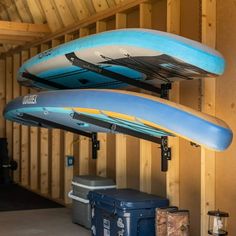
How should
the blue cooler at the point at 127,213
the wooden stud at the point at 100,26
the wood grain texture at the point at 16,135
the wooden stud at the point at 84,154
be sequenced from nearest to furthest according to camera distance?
the blue cooler at the point at 127,213 → the wooden stud at the point at 100,26 → the wooden stud at the point at 84,154 → the wood grain texture at the point at 16,135

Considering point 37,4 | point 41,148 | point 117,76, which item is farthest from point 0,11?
point 117,76

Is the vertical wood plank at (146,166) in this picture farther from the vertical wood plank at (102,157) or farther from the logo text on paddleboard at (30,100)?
the logo text on paddleboard at (30,100)

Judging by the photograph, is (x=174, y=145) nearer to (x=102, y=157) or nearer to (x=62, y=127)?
(x=62, y=127)

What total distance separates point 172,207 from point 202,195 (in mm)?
317

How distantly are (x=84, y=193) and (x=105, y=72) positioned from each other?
1526 mm

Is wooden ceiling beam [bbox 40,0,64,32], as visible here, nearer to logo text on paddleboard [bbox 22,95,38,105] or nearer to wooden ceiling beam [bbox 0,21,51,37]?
wooden ceiling beam [bbox 0,21,51,37]

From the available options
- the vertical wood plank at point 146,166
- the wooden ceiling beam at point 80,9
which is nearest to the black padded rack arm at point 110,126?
the vertical wood plank at point 146,166

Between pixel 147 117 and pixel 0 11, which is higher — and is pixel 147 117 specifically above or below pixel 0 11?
below

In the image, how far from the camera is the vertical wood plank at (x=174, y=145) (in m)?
4.11

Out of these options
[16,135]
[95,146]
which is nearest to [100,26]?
[95,146]

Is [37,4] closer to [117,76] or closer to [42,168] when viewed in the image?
[42,168]

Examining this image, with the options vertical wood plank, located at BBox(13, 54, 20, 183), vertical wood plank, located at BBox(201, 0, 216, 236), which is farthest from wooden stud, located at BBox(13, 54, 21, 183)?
vertical wood plank, located at BBox(201, 0, 216, 236)

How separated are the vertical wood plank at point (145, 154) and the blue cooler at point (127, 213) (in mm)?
360

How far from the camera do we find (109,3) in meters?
5.17
